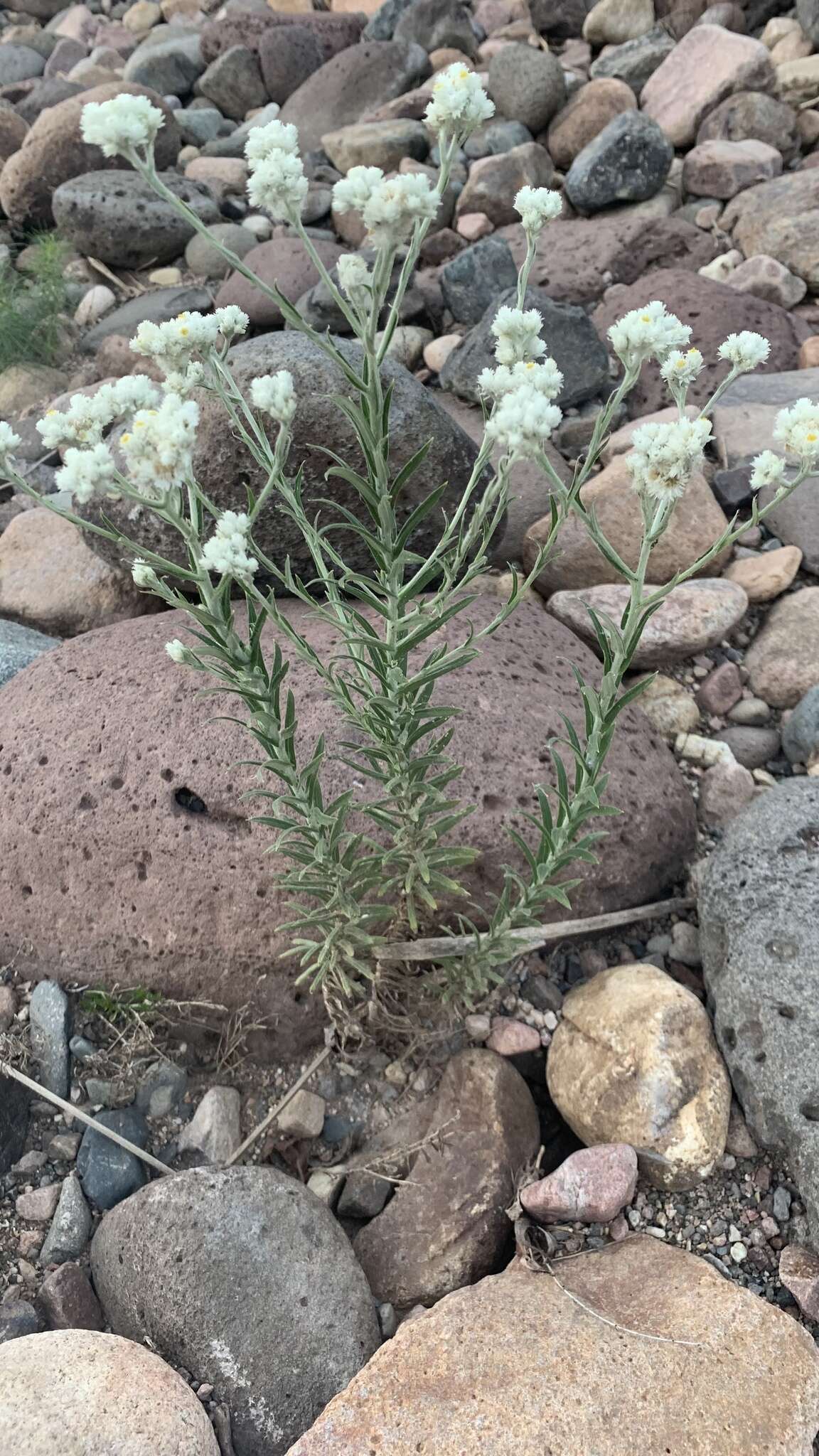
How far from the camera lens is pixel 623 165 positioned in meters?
5.93

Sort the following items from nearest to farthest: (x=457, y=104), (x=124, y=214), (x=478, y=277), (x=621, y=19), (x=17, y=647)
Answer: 1. (x=457, y=104)
2. (x=17, y=647)
3. (x=478, y=277)
4. (x=124, y=214)
5. (x=621, y=19)

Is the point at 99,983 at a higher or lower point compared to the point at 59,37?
lower

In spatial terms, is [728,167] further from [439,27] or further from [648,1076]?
[648,1076]

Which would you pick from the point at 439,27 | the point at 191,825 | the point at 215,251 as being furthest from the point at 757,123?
the point at 191,825

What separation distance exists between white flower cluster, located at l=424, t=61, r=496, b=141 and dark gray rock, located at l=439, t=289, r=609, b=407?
9.96 feet

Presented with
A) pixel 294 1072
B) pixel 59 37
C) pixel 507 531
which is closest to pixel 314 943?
pixel 294 1072

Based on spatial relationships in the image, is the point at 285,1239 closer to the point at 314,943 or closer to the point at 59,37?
the point at 314,943

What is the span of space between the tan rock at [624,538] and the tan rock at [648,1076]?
63.3 inches

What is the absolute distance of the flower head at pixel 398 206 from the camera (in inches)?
57.9

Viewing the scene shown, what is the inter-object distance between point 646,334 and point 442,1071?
184 cm

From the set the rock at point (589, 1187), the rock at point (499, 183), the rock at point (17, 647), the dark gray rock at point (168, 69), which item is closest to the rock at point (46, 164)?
the dark gray rock at point (168, 69)

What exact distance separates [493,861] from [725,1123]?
32.9 inches

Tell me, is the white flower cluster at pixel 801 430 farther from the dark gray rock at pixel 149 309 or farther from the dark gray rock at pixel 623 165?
the dark gray rock at pixel 149 309

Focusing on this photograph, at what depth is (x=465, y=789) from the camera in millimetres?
2664
